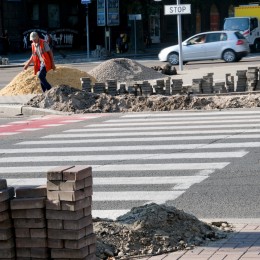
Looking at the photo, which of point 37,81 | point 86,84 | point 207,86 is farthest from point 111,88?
point 37,81

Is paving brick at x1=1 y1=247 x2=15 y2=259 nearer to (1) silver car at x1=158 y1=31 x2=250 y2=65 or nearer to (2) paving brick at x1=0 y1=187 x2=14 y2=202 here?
(2) paving brick at x1=0 y1=187 x2=14 y2=202

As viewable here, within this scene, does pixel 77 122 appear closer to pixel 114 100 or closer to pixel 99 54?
pixel 114 100

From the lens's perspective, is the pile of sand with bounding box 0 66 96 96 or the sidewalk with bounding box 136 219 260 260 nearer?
the sidewalk with bounding box 136 219 260 260

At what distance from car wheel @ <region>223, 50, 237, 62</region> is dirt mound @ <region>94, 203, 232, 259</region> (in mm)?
37230

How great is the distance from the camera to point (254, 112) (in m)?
19.8

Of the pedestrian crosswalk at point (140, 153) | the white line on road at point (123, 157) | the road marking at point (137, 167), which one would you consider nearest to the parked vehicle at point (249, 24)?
the pedestrian crosswalk at point (140, 153)

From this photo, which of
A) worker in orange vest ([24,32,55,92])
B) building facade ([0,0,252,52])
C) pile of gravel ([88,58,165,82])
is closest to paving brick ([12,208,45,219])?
worker in orange vest ([24,32,55,92])

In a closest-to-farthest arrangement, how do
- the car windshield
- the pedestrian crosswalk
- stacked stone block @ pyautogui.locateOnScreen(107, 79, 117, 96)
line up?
the pedestrian crosswalk → stacked stone block @ pyautogui.locateOnScreen(107, 79, 117, 96) → the car windshield

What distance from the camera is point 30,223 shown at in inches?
260

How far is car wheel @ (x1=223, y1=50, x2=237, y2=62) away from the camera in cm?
4509

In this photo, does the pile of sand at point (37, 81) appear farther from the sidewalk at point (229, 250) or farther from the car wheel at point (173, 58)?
the car wheel at point (173, 58)

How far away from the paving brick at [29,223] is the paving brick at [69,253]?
208 mm

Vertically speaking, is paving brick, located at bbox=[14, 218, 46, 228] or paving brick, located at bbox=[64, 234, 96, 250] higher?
paving brick, located at bbox=[14, 218, 46, 228]

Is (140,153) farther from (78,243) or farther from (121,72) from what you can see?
(121,72)
